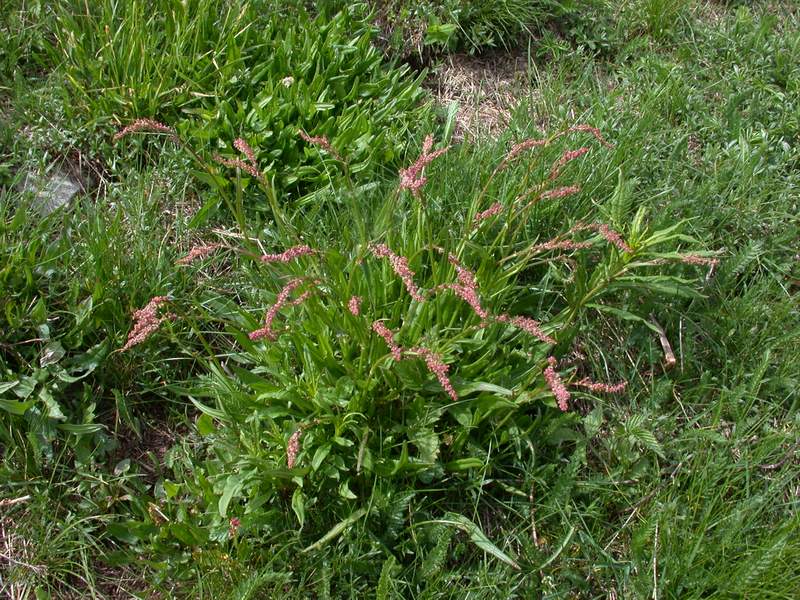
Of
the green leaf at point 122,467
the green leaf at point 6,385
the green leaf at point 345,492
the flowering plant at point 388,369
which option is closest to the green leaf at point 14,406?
the green leaf at point 6,385

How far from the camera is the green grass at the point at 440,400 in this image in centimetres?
260

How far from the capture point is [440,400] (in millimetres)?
2756

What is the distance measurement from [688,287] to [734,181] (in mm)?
765

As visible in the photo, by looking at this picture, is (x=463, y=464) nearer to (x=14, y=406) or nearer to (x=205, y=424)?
(x=205, y=424)

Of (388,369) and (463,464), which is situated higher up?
(388,369)

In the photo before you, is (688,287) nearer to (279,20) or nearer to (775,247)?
(775,247)

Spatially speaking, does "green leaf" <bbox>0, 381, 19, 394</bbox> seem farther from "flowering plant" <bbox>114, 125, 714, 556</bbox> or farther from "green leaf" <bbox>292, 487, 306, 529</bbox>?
"green leaf" <bbox>292, 487, 306, 529</bbox>

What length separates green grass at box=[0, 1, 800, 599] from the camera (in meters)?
2.60

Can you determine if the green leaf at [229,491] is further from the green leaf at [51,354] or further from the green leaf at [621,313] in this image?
the green leaf at [621,313]

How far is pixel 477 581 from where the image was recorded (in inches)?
103

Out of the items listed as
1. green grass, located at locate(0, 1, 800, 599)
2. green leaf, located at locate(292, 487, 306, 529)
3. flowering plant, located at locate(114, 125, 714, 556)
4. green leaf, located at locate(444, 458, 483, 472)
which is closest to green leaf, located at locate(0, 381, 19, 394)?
green grass, located at locate(0, 1, 800, 599)

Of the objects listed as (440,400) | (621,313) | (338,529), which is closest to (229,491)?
(338,529)

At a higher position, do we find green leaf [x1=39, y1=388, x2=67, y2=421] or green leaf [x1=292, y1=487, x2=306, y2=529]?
green leaf [x1=292, y1=487, x2=306, y2=529]

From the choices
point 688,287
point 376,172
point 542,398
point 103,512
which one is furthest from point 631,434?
point 103,512
